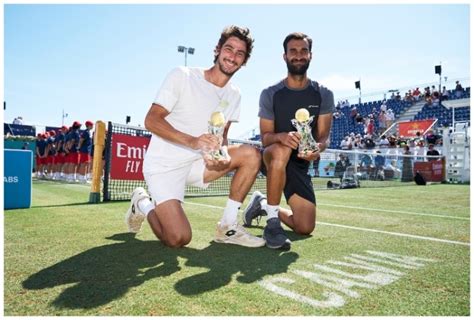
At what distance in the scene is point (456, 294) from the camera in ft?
6.59

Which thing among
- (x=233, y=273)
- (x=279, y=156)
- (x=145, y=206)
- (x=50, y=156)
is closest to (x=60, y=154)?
(x=50, y=156)

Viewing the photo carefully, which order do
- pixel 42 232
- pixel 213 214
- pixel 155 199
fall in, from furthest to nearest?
pixel 213 214
pixel 42 232
pixel 155 199

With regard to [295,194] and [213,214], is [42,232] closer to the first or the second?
[213,214]

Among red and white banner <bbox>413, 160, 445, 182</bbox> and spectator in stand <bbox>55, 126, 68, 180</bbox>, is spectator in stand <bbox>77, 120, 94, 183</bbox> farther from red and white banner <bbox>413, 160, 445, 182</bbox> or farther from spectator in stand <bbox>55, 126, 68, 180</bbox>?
red and white banner <bbox>413, 160, 445, 182</bbox>

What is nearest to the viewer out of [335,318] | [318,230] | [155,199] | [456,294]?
[335,318]

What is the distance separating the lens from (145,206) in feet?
11.3

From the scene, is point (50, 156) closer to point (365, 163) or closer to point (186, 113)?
point (365, 163)

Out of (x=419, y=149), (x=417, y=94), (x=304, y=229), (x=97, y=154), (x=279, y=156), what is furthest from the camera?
(x=417, y=94)

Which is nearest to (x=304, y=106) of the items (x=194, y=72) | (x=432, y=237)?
(x=194, y=72)

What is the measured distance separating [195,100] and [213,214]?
6.61 feet

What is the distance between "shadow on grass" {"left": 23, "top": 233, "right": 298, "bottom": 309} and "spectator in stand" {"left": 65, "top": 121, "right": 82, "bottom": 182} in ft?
33.7

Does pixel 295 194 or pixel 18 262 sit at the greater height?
pixel 295 194

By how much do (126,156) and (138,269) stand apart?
490cm

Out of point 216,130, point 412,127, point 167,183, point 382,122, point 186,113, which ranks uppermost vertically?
point 382,122
